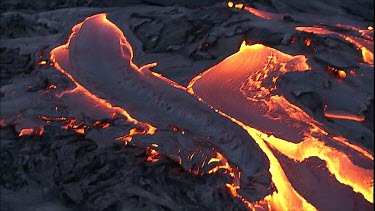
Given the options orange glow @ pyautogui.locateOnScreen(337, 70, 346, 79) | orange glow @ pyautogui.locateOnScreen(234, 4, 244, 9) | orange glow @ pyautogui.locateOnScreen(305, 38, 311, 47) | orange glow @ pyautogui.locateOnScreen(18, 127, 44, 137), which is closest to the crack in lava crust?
orange glow @ pyautogui.locateOnScreen(18, 127, 44, 137)

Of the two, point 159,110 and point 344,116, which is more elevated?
point 344,116

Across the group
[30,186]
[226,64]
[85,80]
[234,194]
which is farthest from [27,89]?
[234,194]

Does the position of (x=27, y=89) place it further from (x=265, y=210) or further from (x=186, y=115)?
(x=265, y=210)

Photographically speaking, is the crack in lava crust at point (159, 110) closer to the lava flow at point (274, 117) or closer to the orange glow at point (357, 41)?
the lava flow at point (274, 117)

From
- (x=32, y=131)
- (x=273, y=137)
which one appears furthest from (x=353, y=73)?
(x=32, y=131)

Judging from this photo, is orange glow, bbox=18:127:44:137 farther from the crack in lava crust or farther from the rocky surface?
the crack in lava crust

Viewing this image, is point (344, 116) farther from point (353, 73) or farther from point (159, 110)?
point (159, 110)

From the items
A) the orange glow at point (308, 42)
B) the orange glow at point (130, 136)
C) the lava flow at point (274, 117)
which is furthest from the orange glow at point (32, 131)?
the orange glow at point (308, 42)

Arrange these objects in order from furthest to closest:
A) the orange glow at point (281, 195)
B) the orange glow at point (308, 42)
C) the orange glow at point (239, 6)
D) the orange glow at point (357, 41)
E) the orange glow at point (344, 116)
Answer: the orange glow at point (239, 6)
the orange glow at point (308, 42)
the orange glow at point (357, 41)
the orange glow at point (344, 116)
the orange glow at point (281, 195)

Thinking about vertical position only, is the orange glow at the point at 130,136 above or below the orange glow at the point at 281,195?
above
